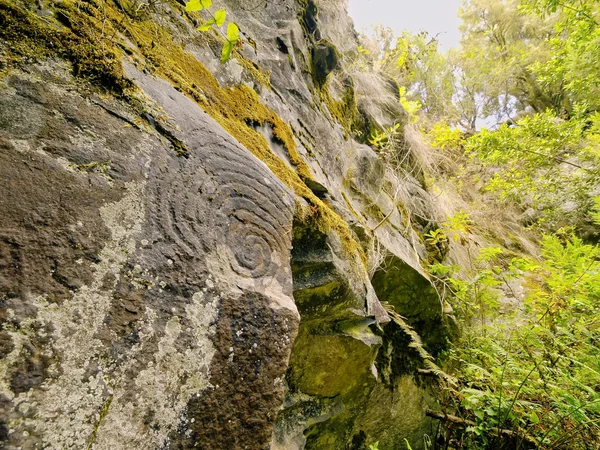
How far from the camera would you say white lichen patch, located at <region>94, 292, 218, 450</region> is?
0.79 m

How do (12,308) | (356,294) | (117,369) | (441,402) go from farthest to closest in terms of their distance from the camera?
(441,402), (356,294), (117,369), (12,308)

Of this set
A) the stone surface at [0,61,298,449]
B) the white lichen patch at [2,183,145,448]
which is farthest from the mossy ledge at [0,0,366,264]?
the white lichen patch at [2,183,145,448]

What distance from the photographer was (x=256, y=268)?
4.15 ft

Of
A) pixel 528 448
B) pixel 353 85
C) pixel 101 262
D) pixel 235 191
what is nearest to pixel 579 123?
pixel 353 85

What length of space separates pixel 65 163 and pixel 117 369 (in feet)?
2.12

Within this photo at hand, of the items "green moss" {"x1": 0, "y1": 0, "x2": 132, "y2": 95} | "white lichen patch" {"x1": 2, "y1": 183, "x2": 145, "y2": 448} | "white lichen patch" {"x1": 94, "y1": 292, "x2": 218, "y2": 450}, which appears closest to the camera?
"white lichen patch" {"x1": 2, "y1": 183, "x2": 145, "y2": 448}

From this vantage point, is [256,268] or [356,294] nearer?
[256,268]

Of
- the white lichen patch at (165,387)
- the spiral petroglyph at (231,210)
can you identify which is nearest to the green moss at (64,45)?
the spiral petroglyph at (231,210)

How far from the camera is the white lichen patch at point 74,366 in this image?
2.25ft

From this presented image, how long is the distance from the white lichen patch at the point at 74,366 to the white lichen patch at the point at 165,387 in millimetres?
59

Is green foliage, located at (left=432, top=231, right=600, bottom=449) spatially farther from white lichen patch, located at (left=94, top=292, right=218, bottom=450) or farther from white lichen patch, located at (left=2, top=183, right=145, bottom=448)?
white lichen patch, located at (left=2, top=183, right=145, bottom=448)

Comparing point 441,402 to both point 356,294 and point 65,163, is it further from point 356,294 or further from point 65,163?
point 65,163

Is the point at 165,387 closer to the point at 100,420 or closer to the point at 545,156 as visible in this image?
the point at 100,420

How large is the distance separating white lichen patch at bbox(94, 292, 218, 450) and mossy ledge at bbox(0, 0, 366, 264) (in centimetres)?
86
